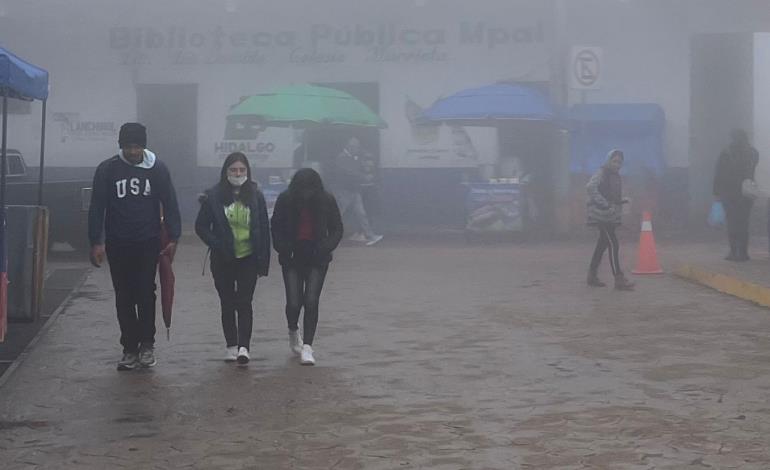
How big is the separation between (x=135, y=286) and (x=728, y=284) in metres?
7.78

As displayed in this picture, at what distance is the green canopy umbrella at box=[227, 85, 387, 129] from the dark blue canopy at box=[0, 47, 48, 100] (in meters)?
13.3

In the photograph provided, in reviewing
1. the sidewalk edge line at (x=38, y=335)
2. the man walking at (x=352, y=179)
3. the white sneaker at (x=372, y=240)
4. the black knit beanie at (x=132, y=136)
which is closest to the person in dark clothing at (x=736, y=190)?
the white sneaker at (x=372, y=240)

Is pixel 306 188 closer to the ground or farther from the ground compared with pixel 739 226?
farther from the ground

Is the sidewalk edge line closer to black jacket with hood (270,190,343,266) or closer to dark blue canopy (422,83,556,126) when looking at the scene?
black jacket with hood (270,190,343,266)

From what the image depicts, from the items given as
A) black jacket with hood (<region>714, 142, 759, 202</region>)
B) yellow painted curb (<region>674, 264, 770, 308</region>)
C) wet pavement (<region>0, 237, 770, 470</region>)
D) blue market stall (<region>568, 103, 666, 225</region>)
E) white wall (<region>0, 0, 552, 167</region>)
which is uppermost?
white wall (<region>0, 0, 552, 167</region>)

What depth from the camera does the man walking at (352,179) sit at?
25.4m

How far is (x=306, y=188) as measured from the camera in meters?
10.4

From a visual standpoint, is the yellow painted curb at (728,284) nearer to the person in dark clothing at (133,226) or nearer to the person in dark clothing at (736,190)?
the person in dark clothing at (736,190)

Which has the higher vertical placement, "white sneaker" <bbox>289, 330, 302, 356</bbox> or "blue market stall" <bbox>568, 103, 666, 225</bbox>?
"blue market stall" <bbox>568, 103, 666, 225</bbox>

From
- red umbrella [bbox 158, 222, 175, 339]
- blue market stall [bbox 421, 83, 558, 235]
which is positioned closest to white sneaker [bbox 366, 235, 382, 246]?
blue market stall [bbox 421, 83, 558, 235]

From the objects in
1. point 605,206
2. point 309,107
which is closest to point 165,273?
point 605,206

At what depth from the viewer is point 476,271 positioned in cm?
1862

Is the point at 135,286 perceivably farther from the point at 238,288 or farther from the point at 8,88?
the point at 8,88

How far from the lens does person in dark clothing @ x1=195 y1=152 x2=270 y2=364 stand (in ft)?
33.4
